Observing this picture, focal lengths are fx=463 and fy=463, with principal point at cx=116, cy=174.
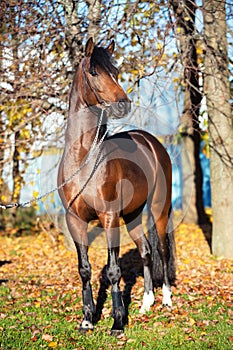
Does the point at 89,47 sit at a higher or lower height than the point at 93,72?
higher

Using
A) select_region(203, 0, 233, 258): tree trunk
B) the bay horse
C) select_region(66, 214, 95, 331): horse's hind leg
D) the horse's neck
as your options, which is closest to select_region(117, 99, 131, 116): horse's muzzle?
the bay horse

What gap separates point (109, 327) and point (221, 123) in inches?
169

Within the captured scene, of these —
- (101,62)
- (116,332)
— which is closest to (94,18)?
(101,62)

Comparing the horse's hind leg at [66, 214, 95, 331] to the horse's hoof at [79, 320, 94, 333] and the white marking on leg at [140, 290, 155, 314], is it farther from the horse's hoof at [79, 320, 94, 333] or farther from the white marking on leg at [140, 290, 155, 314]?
the white marking on leg at [140, 290, 155, 314]

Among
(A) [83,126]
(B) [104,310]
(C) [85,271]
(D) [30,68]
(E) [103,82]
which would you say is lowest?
(B) [104,310]

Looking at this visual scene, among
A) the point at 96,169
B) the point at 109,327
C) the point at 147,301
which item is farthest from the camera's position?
the point at 147,301

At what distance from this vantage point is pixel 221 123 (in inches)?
302

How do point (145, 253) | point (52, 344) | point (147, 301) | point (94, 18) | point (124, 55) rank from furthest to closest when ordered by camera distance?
point (124, 55) → point (94, 18) → point (145, 253) → point (147, 301) → point (52, 344)

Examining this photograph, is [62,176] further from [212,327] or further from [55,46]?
[55,46]

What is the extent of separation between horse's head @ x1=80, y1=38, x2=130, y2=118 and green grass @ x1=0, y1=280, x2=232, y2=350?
6.64 ft

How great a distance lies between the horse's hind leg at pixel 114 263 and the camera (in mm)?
4371

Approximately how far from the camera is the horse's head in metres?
4.03

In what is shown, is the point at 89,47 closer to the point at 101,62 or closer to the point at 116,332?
the point at 101,62

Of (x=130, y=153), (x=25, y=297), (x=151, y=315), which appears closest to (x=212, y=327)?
(x=151, y=315)
